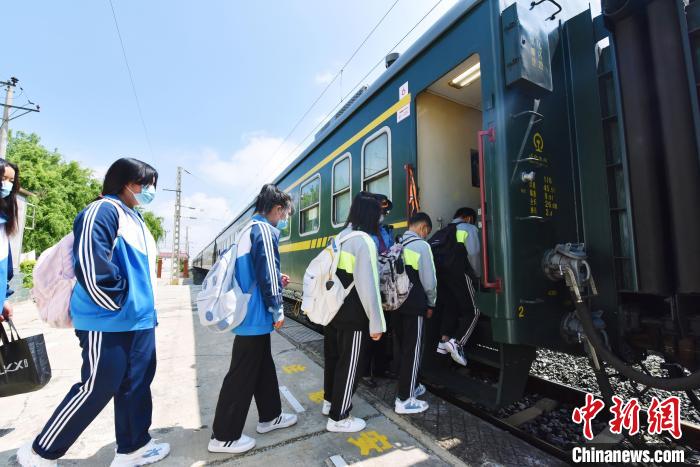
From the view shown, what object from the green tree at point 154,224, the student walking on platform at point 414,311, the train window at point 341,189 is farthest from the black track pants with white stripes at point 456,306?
the green tree at point 154,224

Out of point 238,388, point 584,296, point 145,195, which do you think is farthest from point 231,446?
point 584,296

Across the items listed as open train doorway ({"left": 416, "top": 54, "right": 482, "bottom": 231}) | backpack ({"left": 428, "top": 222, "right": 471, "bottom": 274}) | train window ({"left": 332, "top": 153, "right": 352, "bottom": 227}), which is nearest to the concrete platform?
backpack ({"left": 428, "top": 222, "right": 471, "bottom": 274})

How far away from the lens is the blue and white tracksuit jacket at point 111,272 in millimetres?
1896

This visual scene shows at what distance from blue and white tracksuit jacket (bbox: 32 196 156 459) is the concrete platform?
40 centimetres

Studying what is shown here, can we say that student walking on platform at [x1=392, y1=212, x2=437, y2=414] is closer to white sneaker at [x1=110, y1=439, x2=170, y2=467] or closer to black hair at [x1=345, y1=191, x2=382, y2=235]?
black hair at [x1=345, y1=191, x2=382, y2=235]

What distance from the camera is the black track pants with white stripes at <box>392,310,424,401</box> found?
287cm

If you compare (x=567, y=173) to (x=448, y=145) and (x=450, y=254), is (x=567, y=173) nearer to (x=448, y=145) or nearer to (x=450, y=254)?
(x=450, y=254)

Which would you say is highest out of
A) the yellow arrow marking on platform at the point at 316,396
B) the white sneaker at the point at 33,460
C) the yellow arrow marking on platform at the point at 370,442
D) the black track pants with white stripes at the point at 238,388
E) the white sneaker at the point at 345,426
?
the black track pants with white stripes at the point at 238,388

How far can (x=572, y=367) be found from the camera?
3949 millimetres

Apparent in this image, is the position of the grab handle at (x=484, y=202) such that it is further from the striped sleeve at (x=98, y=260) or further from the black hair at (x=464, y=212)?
the striped sleeve at (x=98, y=260)

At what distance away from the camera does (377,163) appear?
4043 mm

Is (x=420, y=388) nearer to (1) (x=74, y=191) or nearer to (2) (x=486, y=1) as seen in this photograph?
(2) (x=486, y=1)

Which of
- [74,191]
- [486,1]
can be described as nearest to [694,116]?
[486,1]

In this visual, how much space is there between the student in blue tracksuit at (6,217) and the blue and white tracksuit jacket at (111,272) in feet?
2.55
